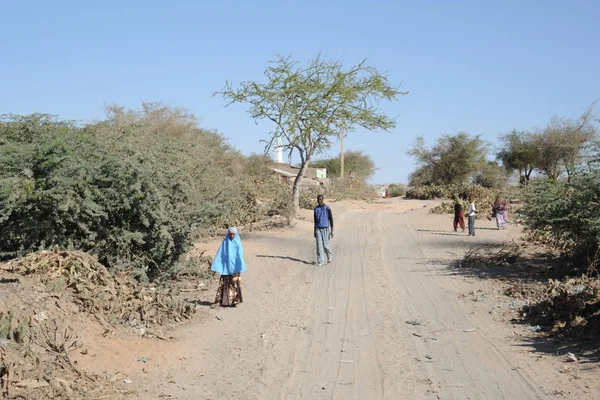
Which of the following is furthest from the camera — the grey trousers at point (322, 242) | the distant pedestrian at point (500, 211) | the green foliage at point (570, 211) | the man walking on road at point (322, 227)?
the distant pedestrian at point (500, 211)

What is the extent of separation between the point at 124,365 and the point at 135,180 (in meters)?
5.41

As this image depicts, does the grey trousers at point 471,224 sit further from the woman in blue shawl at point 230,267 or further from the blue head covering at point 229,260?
the blue head covering at point 229,260

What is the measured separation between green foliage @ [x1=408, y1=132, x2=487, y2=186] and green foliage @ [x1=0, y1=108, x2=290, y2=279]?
46.7m

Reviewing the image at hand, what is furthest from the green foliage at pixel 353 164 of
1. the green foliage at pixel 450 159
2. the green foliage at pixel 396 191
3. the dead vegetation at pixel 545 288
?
the dead vegetation at pixel 545 288

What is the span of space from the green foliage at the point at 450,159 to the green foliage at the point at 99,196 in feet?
153

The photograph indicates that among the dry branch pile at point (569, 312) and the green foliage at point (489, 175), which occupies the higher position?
the green foliage at point (489, 175)

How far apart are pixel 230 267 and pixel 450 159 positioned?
50187mm

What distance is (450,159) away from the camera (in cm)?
5981

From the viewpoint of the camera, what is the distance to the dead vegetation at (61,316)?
6.90m

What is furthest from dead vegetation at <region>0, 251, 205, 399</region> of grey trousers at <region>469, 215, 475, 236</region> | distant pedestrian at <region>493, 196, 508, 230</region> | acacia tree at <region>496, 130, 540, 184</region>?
acacia tree at <region>496, 130, 540, 184</region>

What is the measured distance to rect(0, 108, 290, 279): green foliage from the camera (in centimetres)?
1212

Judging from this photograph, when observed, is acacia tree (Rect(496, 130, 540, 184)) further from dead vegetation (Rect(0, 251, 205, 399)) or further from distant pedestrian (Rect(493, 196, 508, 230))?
dead vegetation (Rect(0, 251, 205, 399))

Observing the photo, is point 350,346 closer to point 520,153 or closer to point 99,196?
point 99,196

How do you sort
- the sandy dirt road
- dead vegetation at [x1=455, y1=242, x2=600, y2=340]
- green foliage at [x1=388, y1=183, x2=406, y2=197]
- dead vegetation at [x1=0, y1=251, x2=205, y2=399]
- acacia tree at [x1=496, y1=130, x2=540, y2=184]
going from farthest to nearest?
green foliage at [x1=388, y1=183, x2=406, y2=197]
acacia tree at [x1=496, y1=130, x2=540, y2=184]
dead vegetation at [x1=455, y1=242, x2=600, y2=340]
the sandy dirt road
dead vegetation at [x1=0, y1=251, x2=205, y2=399]
